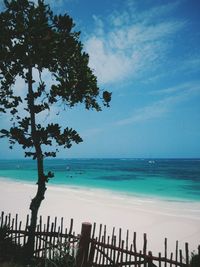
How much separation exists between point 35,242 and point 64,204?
15.7 metres

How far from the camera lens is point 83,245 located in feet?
21.8

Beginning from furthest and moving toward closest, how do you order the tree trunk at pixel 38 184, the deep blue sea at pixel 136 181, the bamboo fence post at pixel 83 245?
1. the deep blue sea at pixel 136 181
2. the tree trunk at pixel 38 184
3. the bamboo fence post at pixel 83 245

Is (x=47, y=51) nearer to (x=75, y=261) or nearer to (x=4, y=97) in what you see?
(x=4, y=97)

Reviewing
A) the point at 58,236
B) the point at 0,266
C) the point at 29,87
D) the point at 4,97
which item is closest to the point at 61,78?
the point at 29,87

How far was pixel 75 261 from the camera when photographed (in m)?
6.75

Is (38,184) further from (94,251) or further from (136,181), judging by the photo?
(136,181)

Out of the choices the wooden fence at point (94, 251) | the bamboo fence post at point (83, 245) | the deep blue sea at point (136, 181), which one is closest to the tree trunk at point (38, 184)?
the wooden fence at point (94, 251)

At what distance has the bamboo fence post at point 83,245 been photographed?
6602 millimetres

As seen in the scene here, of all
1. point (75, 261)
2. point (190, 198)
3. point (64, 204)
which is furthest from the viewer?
point (190, 198)

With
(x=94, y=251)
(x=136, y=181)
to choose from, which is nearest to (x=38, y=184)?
(x=94, y=251)

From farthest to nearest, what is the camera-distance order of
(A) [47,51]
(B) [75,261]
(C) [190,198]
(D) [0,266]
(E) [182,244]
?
(C) [190,198], (E) [182,244], (A) [47,51], (D) [0,266], (B) [75,261]

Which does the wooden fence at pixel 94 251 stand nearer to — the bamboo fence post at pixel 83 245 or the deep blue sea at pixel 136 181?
the bamboo fence post at pixel 83 245

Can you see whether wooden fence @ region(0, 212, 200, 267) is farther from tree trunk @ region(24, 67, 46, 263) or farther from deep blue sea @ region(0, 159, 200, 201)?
deep blue sea @ region(0, 159, 200, 201)

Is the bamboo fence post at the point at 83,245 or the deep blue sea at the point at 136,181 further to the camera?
the deep blue sea at the point at 136,181
